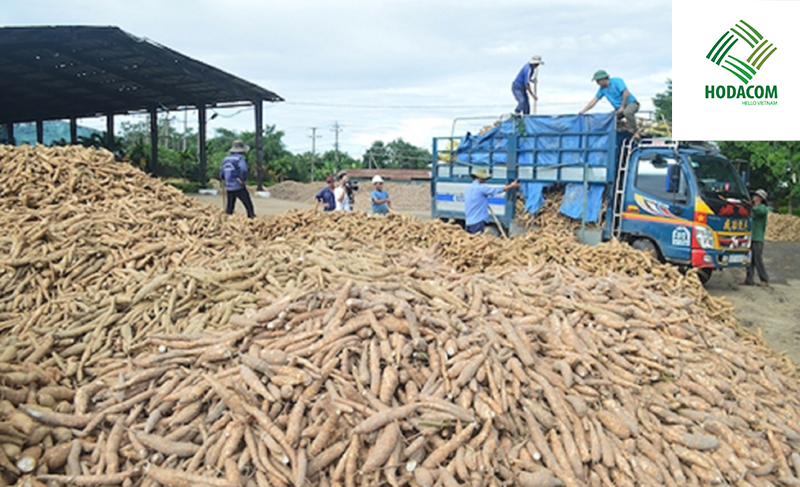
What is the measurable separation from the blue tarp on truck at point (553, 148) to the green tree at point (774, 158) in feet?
39.8

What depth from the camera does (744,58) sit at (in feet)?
28.2

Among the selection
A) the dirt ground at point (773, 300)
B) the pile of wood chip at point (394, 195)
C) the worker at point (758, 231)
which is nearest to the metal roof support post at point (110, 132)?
the pile of wood chip at point (394, 195)

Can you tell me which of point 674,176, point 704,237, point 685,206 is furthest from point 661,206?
point 704,237

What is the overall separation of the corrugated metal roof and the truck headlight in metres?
15.1

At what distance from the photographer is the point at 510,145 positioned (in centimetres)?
1075

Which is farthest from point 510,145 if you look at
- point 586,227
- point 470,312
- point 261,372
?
point 261,372

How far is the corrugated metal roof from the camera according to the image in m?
15.8

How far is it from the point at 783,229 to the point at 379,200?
13.5 metres

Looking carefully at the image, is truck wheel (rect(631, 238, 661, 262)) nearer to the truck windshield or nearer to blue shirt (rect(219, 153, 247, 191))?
the truck windshield

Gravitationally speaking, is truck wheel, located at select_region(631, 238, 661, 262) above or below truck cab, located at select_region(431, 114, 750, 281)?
below

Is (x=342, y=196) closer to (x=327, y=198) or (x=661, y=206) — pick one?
(x=327, y=198)

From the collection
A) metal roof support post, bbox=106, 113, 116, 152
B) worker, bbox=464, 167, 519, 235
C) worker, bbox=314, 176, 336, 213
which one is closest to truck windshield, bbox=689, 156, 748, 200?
worker, bbox=464, 167, 519, 235

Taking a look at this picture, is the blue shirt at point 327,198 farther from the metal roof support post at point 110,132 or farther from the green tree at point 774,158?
the metal roof support post at point 110,132

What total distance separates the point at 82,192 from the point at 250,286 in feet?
13.0
